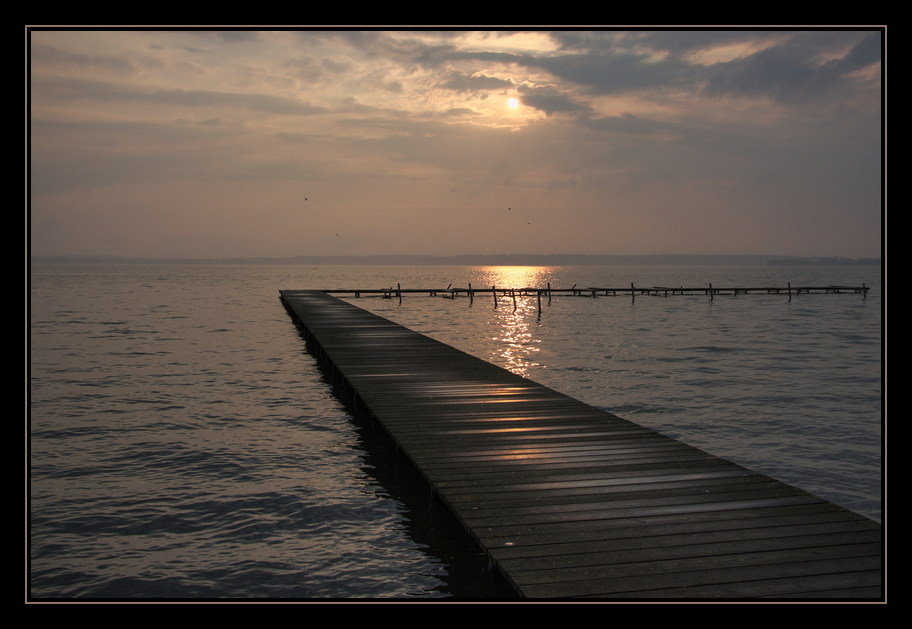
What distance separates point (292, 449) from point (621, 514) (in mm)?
6376

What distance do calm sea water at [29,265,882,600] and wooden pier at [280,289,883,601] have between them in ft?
2.37

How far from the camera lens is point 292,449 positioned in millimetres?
10328

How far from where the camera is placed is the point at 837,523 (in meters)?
4.98

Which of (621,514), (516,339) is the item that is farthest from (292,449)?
(516,339)

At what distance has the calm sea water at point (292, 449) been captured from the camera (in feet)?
20.2

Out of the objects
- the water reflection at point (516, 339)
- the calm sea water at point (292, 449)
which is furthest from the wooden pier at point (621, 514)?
the water reflection at point (516, 339)

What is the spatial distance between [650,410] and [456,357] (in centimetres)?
433

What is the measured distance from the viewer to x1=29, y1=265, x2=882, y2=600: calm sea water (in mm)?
6148

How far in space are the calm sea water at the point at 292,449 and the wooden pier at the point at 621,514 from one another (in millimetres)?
722

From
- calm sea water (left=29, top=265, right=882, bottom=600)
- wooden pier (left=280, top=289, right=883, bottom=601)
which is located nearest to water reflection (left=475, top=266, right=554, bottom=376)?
calm sea water (left=29, top=265, right=882, bottom=600)

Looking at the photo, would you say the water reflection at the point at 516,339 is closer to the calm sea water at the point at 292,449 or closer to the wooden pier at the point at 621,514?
the calm sea water at the point at 292,449

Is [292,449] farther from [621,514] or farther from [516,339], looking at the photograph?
[516,339]
